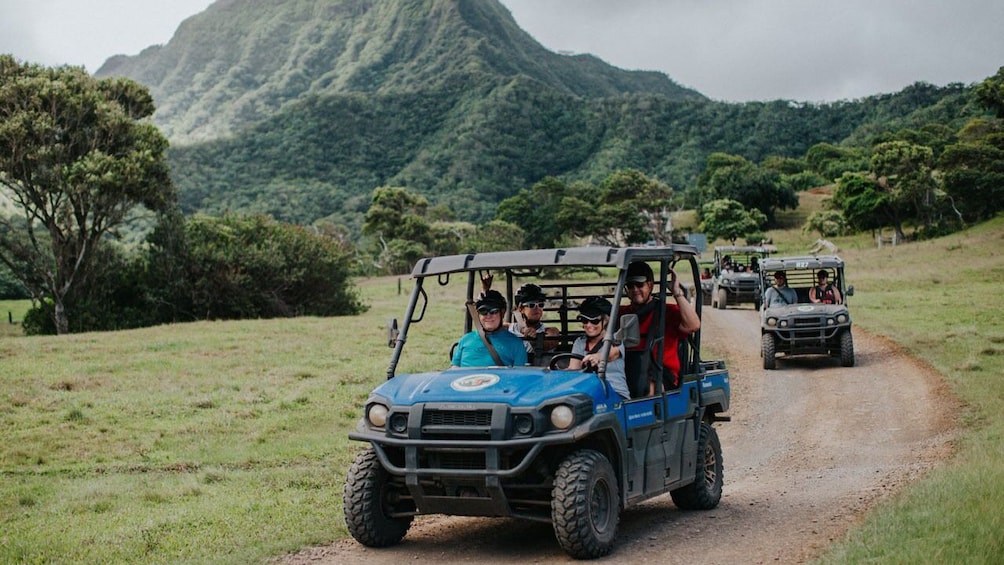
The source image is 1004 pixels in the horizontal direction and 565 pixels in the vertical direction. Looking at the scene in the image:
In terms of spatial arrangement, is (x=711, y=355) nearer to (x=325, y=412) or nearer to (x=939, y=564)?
(x=325, y=412)

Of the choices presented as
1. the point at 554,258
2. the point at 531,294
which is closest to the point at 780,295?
the point at 531,294

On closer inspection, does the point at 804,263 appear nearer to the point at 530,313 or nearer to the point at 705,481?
the point at 705,481

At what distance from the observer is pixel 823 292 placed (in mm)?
24047

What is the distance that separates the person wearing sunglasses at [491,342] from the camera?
9.45 meters

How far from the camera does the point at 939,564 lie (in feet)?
23.6

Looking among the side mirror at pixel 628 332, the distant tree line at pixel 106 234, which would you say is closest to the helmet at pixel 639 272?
the side mirror at pixel 628 332

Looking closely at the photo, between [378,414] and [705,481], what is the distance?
370cm

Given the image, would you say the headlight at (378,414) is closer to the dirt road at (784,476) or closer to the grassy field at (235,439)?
the dirt road at (784,476)

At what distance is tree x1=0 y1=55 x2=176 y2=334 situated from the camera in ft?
132

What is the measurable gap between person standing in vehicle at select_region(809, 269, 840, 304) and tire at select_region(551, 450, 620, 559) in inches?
657

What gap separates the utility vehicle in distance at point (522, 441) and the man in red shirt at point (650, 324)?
9 cm

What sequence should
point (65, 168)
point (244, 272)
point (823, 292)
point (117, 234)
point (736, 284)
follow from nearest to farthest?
point (823, 292), point (65, 168), point (736, 284), point (117, 234), point (244, 272)

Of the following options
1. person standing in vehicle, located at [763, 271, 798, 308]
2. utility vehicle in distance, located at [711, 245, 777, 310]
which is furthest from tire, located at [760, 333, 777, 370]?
utility vehicle in distance, located at [711, 245, 777, 310]

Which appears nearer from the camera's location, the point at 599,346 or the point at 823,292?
the point at 599,346
